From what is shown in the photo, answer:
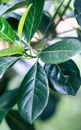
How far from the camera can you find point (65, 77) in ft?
2.15

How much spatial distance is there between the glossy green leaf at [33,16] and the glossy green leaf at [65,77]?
0.35 ft

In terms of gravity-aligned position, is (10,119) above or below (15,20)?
below

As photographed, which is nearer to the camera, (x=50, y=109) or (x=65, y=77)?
(x=65, y=77)

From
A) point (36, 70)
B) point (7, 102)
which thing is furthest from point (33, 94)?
point (7, 102)

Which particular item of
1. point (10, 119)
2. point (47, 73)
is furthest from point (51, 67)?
point (10, 119)

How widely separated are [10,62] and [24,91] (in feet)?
0.24

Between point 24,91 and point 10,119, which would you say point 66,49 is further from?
point 10,119

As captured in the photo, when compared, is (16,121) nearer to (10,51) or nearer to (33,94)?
(33,94)

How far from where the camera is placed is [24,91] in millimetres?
630

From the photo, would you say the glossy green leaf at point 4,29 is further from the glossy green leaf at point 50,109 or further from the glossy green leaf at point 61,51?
the glossy green leaf at point 50,109

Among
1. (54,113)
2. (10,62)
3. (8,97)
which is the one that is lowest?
(54,113)

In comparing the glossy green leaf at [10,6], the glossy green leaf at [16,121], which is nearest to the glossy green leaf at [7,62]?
the glossy green leaf at [10,6]

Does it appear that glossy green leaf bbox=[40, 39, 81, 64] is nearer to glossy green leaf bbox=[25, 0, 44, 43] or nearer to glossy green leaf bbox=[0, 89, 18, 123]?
glossy green leaf bbox=[25, 0, 44, 43]

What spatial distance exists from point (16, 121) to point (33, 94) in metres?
0.24
